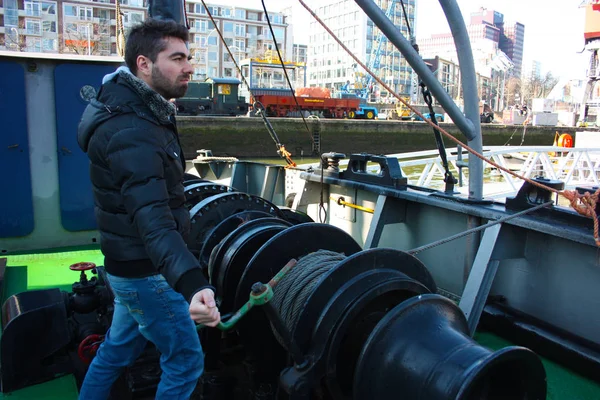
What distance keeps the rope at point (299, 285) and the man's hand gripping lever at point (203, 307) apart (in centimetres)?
73

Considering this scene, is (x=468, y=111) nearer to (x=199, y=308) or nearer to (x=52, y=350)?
(x=199, y=308)

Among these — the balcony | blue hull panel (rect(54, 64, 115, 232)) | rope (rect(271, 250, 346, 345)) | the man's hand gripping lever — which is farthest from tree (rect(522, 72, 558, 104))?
the man's hand gripping lever

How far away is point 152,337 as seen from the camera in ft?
7.51

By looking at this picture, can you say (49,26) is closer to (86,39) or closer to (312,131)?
(86,39)

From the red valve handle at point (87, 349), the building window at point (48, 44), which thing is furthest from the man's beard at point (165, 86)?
the building window at point (48, 44)

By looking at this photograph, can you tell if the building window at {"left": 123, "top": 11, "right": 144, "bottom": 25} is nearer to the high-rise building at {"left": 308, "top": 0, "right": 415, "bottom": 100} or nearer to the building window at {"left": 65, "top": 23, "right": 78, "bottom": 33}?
the building window at {"left": 65, "top": 23, "right": 78, "bottom": 33}

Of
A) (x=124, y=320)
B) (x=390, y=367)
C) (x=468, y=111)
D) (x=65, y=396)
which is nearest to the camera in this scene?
(x=390, y=367)

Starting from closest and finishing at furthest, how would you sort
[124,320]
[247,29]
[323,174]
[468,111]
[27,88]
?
[124,320]
[468,111]
[27,88]
[323,174]
[247,29]

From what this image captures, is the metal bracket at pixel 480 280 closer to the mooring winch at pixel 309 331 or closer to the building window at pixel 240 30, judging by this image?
the mooring winch at pixel 309 331

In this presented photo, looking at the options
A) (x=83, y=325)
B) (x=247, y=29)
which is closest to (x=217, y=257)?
(x=83, y=325)

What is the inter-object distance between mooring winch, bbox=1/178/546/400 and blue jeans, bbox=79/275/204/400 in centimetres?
23

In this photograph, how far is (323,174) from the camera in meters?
5.88

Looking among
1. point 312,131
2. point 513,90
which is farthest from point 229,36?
point 312,131

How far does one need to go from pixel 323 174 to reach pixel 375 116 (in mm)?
45047
